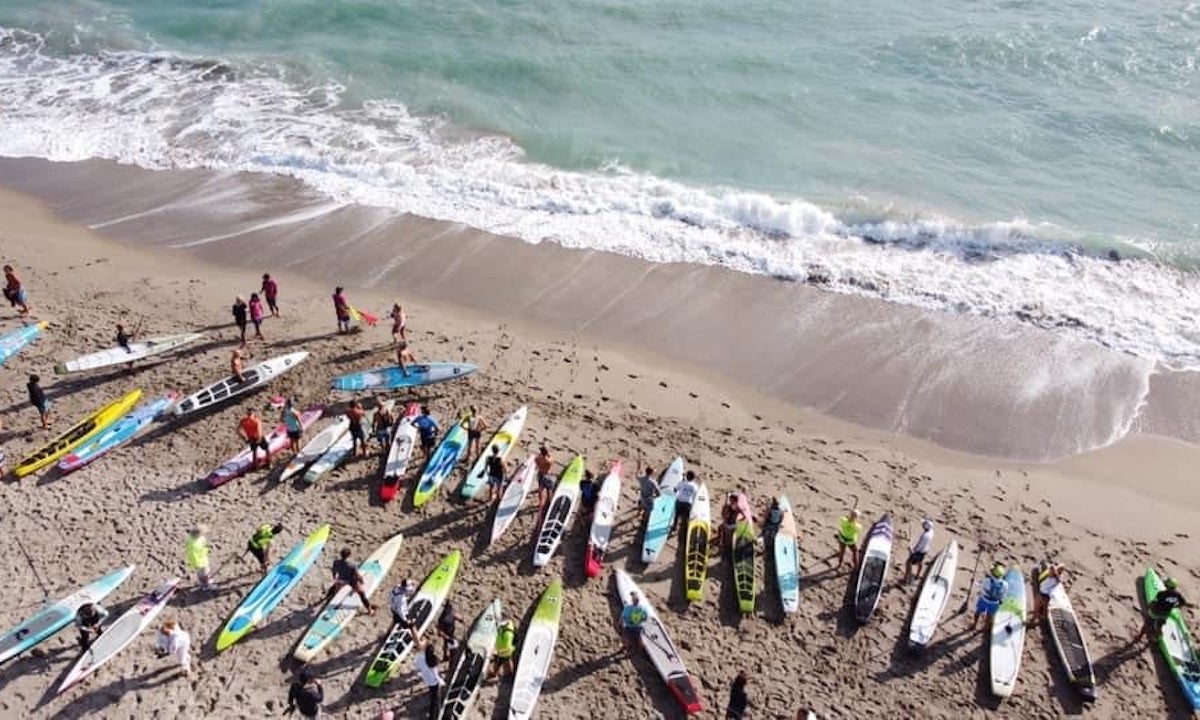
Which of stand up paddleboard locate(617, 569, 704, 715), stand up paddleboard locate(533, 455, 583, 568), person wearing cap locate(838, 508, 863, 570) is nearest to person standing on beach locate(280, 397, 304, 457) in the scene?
stand up paddleboard locate(533, 455, 583, 568)

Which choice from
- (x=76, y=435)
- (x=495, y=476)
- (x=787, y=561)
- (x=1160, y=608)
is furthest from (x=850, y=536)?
(x=76, y=435)

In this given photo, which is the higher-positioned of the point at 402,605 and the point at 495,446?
the point at 495,446

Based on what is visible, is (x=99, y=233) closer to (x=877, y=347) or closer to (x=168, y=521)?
(x=168, y=521)

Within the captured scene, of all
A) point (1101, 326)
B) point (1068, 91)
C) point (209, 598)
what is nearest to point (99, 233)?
point (209, 598)

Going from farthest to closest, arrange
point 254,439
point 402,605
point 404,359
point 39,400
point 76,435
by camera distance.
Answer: point 404,359
point 39,400
point 76,435
point 254,439
point 402,605

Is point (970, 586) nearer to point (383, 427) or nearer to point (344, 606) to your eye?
point (344, 606)

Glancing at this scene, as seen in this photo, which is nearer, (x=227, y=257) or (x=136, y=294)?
(x=136, y=294)
